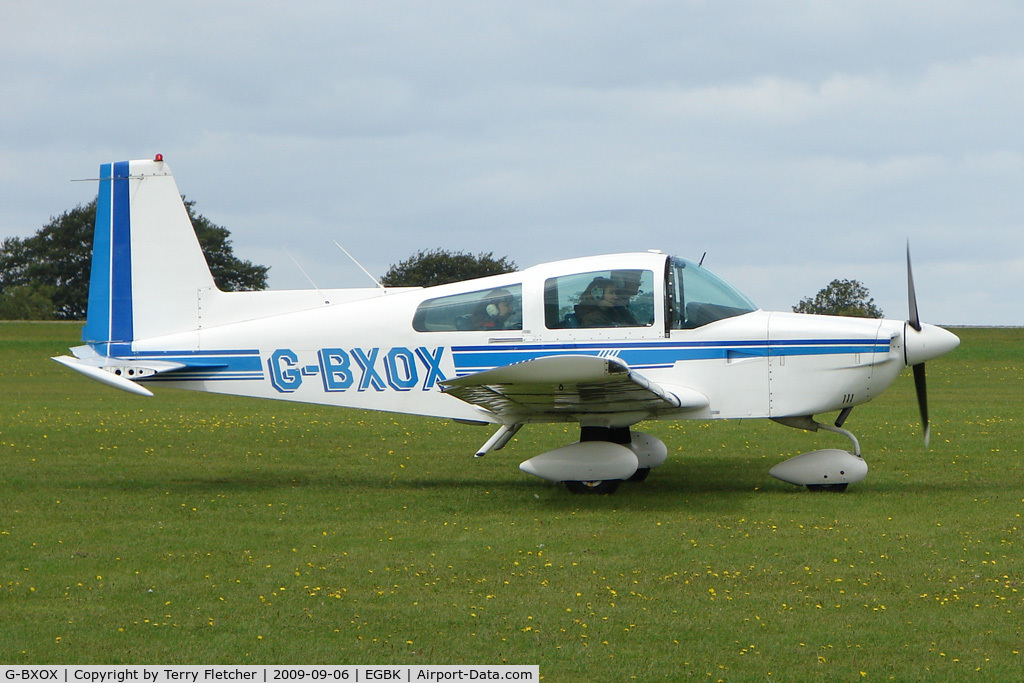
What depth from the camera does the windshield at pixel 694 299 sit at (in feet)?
32.1

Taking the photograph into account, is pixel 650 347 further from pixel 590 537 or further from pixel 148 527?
pixel 148 527

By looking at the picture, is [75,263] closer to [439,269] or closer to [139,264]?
[439,269]

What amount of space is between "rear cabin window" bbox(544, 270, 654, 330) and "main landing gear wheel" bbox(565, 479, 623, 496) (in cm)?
148

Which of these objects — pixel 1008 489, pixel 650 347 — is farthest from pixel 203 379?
pixel 1008 489

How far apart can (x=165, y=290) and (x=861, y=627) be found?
775cm

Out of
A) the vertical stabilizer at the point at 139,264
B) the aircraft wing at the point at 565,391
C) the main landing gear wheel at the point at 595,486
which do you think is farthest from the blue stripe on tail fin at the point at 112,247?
the main landing gear wheel at the point at 595,486

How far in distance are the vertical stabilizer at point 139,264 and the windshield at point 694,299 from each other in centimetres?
479

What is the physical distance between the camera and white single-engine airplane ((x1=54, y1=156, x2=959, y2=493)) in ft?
31.6

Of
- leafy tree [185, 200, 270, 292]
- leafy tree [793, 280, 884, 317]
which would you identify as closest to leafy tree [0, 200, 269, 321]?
leafy tree [185, 200, 270, 292]

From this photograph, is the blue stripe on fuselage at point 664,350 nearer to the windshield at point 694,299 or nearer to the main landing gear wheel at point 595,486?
the windshield at point 694,299

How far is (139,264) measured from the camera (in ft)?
35.1

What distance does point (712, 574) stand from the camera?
22.2 feet

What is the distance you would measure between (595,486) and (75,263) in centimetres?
7255

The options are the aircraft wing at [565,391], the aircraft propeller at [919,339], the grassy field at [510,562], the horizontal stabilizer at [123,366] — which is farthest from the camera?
the horizontal stabilizer at [123,366]
